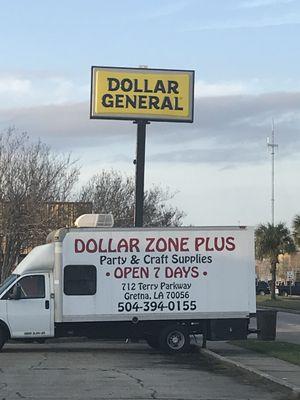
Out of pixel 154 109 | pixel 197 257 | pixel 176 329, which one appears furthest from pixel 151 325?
pixel 154 109

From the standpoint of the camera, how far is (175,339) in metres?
19.7

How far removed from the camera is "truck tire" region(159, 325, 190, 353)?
19.6m

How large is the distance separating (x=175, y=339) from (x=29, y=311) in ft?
11.8

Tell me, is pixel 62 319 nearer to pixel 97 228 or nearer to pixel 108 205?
pixel 97 228

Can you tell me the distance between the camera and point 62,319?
747 inches

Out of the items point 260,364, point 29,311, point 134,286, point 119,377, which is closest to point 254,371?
point 260,364

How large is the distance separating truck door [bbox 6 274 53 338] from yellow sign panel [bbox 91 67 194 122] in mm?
9271

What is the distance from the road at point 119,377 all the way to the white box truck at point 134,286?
2.33 ft

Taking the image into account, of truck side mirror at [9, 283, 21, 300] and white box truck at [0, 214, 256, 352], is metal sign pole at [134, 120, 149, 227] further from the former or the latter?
truck side mirror at [9, 283, 21, 300]

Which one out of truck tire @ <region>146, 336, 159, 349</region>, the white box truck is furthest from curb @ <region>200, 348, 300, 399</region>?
truck tire @ <region>146, 336, 159, 349</region>

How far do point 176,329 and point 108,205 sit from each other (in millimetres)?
25891

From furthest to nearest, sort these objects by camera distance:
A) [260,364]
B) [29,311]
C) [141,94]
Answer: [141,94], [29,311], [260,364]

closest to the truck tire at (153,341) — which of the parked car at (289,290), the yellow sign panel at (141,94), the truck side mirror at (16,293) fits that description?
the truck side mirror at (16,293)

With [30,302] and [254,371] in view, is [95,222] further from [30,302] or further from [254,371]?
[254,371]
